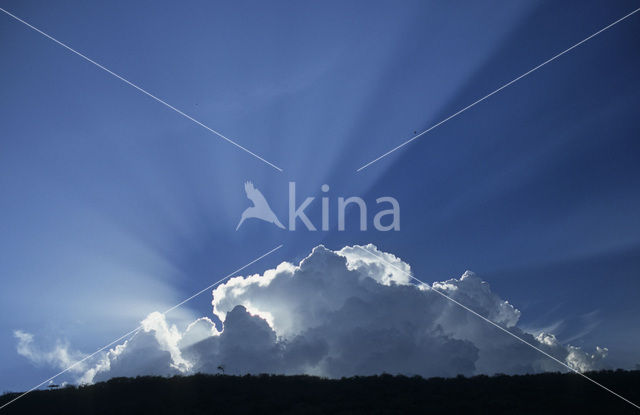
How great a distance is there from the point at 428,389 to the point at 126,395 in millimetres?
18809

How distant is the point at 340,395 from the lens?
2492 cm

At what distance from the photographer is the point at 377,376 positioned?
28312 mm

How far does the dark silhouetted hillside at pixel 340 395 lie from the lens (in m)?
22.6

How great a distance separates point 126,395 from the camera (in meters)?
25.8

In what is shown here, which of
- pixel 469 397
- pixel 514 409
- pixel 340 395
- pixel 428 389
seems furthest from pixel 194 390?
pixel 514 409

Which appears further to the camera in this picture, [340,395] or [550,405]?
[340,395]

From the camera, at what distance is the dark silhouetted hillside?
22.6 meters

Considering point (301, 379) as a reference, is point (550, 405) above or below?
below

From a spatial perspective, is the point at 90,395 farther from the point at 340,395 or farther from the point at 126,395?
the point at 340,395

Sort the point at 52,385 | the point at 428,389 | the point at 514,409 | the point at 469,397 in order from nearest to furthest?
the point at 514,409
the point at 469,397
the point at 428,389
the point at 52,385

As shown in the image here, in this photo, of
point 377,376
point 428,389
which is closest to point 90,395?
point 377,376

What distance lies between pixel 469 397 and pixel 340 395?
7.54m

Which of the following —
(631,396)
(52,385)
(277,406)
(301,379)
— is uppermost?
(52,385)

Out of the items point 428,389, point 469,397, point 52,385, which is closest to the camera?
point 469,397
